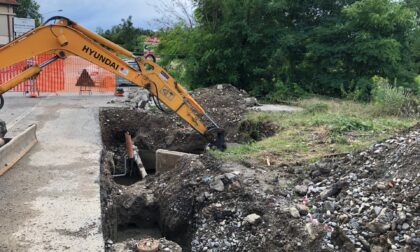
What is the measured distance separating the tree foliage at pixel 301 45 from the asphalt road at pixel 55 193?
7666mm

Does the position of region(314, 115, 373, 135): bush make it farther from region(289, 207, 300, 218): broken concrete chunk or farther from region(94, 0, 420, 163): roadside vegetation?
region(289, 207, 300, 218): broken concrete chunk

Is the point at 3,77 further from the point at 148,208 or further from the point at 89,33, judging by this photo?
the point at 148,208

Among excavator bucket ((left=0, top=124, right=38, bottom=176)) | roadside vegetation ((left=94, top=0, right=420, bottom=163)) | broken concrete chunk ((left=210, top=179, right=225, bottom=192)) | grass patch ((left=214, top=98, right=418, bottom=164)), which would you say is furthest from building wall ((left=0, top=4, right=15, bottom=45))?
broken concrete chunk ((left=210, top=179, right=225, bottom=192))

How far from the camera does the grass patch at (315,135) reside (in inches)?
330

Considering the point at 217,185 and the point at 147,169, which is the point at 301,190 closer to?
the point at 217,185

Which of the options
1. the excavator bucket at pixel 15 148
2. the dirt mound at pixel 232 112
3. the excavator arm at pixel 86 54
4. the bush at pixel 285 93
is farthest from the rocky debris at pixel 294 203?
the bush at pixel 285 93

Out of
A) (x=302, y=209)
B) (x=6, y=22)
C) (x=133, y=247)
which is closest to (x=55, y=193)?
(x=133, y=247)

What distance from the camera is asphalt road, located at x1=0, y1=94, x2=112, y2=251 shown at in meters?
4.95

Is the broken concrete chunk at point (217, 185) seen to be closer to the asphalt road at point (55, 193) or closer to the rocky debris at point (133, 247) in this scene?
the asphalt road at point (55, 193)

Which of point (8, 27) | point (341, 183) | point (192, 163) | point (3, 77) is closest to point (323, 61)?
point (192, 163)

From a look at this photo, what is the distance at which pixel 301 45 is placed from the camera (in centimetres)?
1716

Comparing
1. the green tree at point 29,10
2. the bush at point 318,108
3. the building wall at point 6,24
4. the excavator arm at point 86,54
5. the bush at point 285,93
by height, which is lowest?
the bush at point 318,108

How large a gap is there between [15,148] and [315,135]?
5853 mm

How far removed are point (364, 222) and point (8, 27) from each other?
164ft
